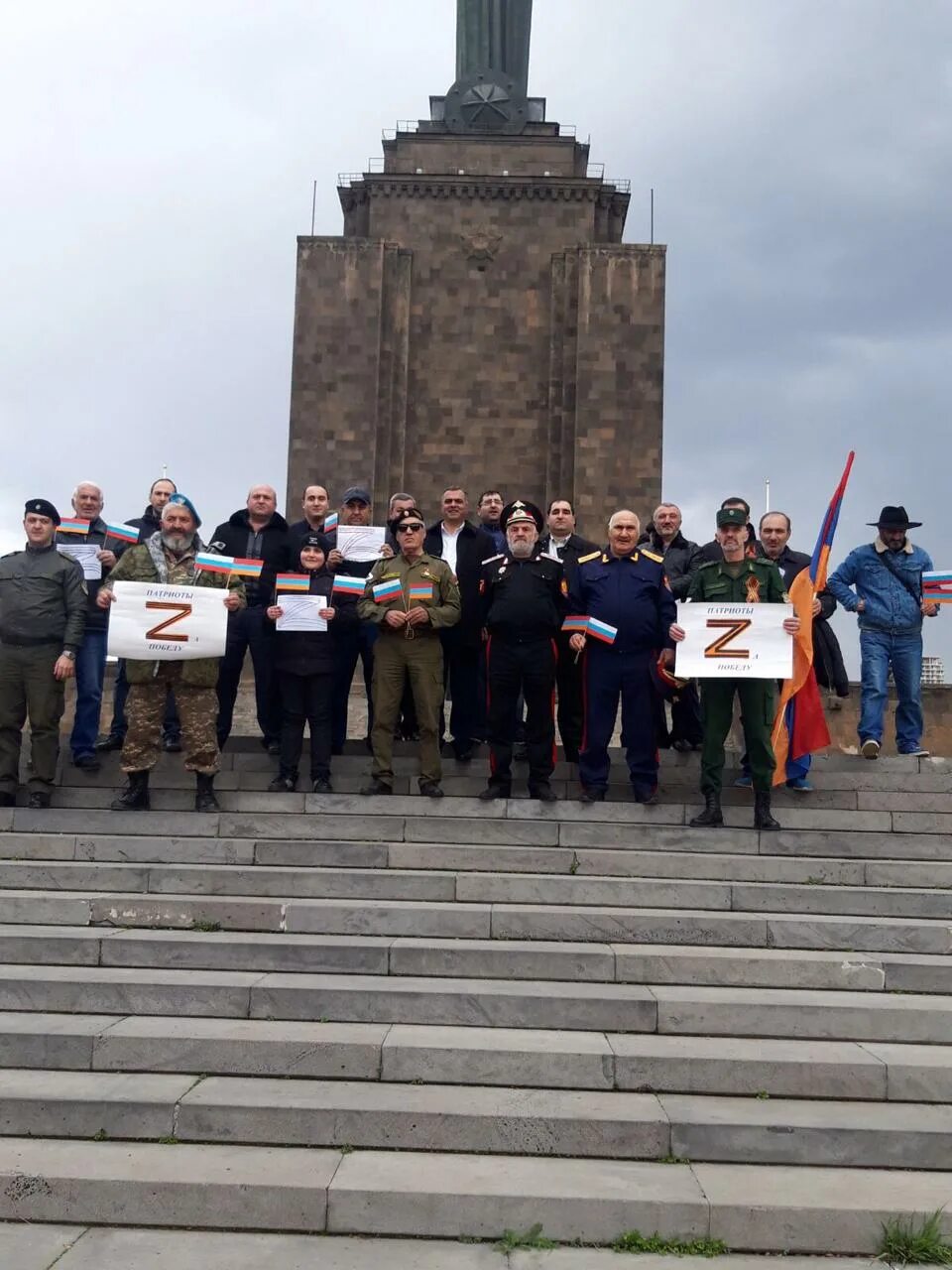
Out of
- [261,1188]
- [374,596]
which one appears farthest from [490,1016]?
[374,596]

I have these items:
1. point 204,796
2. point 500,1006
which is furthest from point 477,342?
point 500,1006

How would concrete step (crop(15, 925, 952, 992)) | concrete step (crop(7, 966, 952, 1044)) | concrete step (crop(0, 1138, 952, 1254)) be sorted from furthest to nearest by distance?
1. concrete step (crop(15, 925, 952, 992))
2. concrete step (crop(7, 966, 952, 1044))
3. concrete step (crop(0, 1138, 952, 1254))

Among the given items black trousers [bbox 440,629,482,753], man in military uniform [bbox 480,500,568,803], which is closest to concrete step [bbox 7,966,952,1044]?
man in military uniform [bbox 480,500,568,803]

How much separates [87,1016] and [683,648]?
4495 millimetres

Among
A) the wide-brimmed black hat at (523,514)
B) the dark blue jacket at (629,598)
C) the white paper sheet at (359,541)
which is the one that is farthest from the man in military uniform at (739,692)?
the white paper sheet at (359,541)

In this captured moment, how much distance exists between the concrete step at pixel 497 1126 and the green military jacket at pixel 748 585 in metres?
4.17

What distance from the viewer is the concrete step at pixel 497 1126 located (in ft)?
14.6

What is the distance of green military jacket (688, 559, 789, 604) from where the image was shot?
8188 mm

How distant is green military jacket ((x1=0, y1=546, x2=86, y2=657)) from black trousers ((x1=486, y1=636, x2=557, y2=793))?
121 inches

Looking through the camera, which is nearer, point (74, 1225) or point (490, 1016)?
point (74, 1225)

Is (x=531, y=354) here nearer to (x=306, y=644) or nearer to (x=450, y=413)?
(x=450, y=413)

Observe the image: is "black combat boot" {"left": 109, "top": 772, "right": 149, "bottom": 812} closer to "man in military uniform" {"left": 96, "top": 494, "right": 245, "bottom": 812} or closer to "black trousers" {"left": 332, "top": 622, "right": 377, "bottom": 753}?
"man in military uniform" {"left": 96, "top": 494, "right": 245, "bottom": 812}

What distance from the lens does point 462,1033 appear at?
16.9ft

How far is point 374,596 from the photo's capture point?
8367 mm
